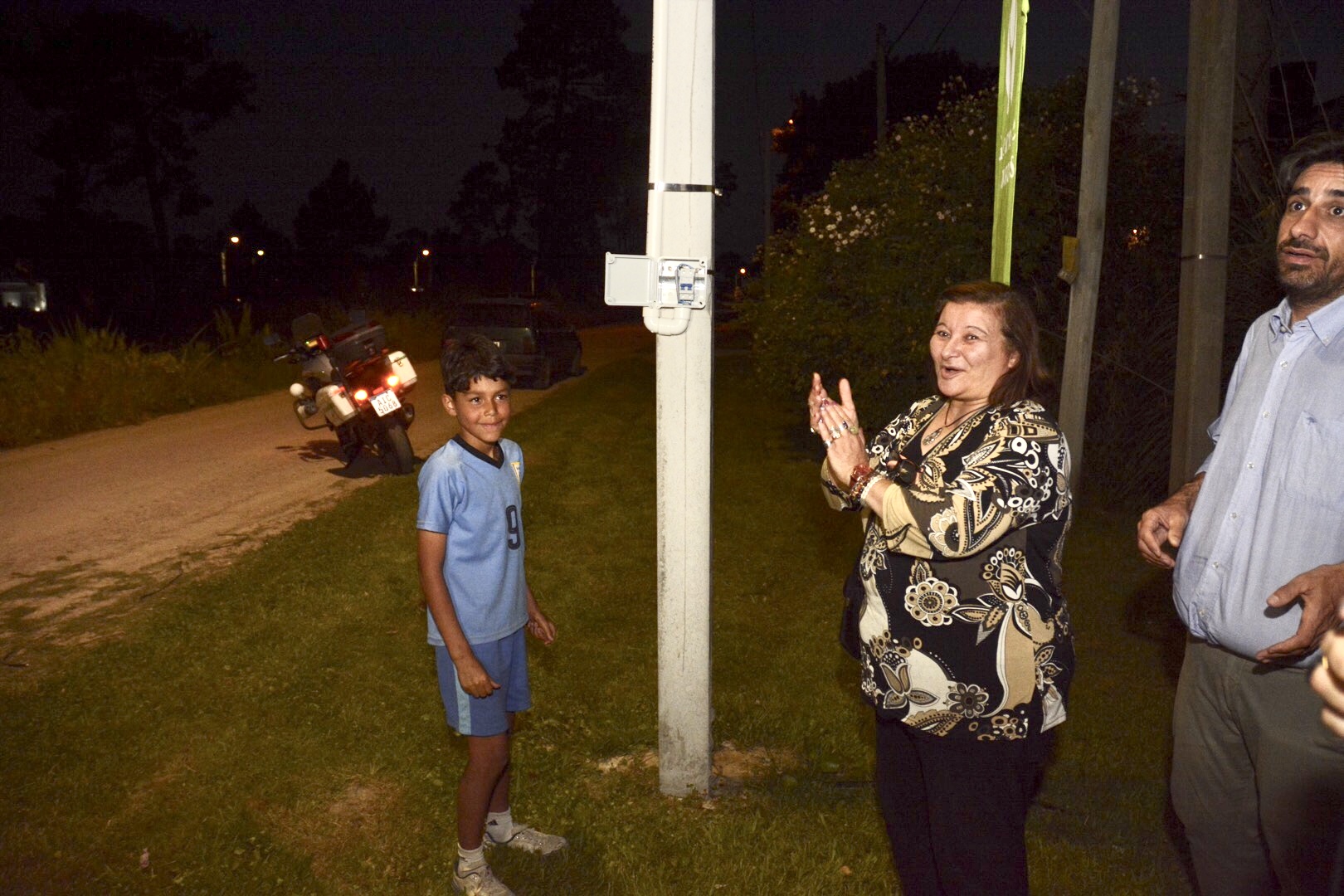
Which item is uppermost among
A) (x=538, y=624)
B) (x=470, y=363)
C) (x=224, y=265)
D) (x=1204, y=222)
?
(x=224, y=265)

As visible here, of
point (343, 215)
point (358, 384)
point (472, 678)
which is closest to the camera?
point (472, 678)

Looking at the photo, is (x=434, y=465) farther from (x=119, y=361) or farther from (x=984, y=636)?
(x=119, y=361)

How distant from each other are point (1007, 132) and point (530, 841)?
3199mm

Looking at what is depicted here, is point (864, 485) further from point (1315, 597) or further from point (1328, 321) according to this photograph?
point (1328, 321)

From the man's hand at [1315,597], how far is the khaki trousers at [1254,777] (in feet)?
0.76

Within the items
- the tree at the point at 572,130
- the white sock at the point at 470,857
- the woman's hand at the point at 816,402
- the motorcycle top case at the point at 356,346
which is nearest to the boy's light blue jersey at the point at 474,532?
the white sock at the point at 470,857

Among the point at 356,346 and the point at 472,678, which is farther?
the point at 356,346

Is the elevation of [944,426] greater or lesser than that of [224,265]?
lesser

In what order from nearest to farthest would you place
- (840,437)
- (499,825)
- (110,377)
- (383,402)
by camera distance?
(840,437) < (499,825) < (383,402) < (110,377)

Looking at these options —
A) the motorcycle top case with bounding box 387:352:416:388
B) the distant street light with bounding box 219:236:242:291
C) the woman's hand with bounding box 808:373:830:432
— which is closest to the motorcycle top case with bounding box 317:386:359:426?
the motorcycle top case with bounding box 387:352:416:388

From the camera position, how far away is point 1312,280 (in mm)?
2643

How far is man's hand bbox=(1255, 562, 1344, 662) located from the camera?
2.38m

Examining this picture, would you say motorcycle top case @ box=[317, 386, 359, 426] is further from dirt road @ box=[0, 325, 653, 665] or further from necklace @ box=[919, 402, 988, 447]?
necklace @ box=[919, 402, 988, 447]

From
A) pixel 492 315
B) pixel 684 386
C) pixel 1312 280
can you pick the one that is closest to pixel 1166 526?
pixel 1312 280
